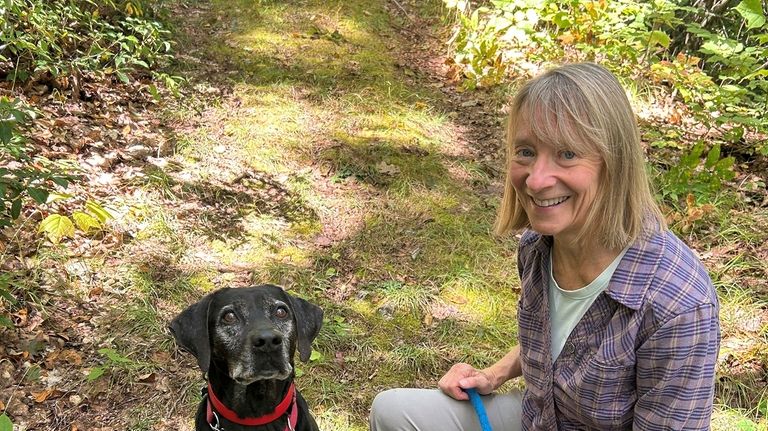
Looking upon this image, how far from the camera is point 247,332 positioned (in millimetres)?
2615

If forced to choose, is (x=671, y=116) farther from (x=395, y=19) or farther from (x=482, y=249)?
(x=395, y=19)

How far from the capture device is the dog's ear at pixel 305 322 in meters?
2.84

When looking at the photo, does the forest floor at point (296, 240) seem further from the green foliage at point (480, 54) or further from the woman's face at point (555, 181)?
the woman's face at point (555, 181)

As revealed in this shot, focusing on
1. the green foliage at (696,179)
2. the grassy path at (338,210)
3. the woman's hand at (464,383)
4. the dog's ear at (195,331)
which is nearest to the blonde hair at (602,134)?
the woman's hand at (464,383)

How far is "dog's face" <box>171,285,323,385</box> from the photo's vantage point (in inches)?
101

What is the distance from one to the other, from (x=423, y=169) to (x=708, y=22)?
139 inches

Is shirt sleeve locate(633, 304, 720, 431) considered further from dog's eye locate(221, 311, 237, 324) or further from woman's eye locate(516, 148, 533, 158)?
dog's eye locate(221, 311, 237, 324)

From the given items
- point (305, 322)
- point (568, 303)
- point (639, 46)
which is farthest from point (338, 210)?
point (639, 46)

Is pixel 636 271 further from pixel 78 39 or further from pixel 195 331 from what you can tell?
pixel 78 39

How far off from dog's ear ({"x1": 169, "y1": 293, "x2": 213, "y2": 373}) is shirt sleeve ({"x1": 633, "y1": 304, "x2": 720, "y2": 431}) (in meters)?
1.73

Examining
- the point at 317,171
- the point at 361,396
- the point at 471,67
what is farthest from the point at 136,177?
the point at 471,67

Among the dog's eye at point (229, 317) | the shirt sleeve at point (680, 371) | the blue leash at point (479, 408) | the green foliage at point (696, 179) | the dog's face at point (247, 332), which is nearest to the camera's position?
the shirt sleeve at point (680, 371)

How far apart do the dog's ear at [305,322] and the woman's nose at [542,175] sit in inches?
54.0

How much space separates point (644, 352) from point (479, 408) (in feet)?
2.83
